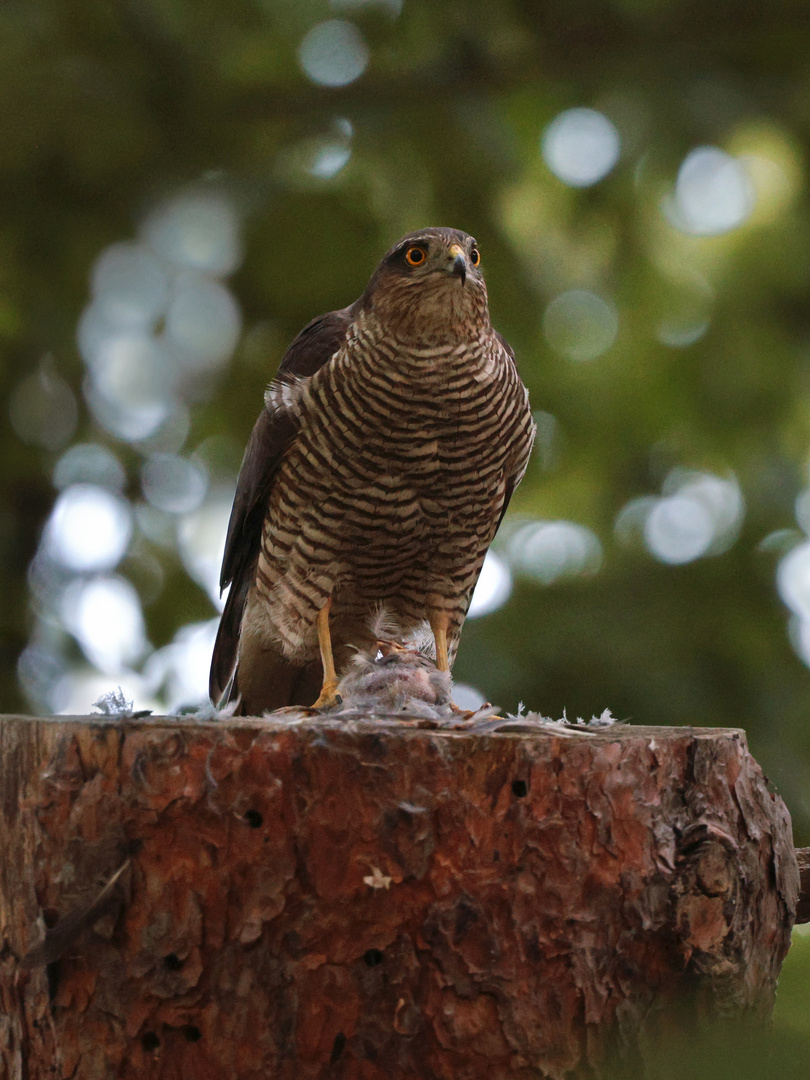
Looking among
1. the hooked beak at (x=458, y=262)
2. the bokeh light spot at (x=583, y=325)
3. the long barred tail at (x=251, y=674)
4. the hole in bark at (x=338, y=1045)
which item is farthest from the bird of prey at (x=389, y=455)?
the bokeh light spot at (x=583, y=325)

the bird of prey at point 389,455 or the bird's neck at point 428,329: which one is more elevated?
the bird's neck at point 428,329

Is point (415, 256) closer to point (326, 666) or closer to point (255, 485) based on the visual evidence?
point (255, 485)

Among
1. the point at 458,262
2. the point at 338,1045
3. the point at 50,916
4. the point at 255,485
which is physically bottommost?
the point at 338,1045

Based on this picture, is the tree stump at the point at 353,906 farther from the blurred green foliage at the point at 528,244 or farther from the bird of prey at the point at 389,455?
the blurred green foliage at the point at 528,244

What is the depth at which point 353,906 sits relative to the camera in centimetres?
156

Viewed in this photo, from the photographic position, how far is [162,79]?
267cm

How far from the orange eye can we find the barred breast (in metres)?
0.18

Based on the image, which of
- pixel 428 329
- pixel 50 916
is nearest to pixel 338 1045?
pixel 50 916

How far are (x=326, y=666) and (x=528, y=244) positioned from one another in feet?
6.90

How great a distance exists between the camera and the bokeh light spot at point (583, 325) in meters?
4.14

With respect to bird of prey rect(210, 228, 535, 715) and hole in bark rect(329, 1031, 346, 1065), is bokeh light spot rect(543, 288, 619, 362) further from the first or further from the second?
hole in bark rect(329, 1031, 346, 1065)

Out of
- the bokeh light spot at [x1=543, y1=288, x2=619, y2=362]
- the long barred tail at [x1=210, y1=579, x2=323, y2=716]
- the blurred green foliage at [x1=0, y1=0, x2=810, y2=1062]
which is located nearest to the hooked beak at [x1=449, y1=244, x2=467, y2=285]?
the blurred green foliage at [x1=0, y1=0, x2=810, y2=1062]

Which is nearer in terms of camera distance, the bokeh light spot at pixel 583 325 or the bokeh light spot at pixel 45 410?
the bokeh light spot at pixel 45 410

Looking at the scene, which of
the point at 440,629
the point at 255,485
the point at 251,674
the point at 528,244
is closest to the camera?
the point at 255,485
